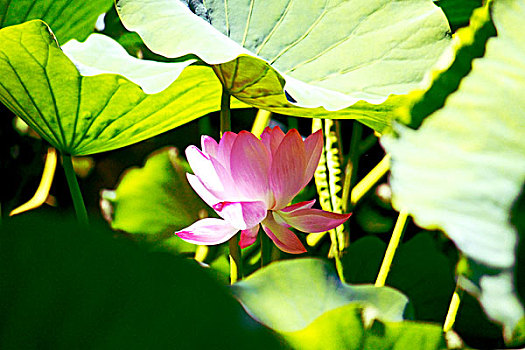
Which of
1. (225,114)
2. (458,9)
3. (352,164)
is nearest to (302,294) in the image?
(225,114)

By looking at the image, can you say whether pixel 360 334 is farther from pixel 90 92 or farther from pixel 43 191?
pixel 43 191

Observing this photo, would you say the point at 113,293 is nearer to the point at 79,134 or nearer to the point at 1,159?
the point at 79,134

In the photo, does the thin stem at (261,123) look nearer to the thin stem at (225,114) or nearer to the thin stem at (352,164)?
the thin stem at (352,164)

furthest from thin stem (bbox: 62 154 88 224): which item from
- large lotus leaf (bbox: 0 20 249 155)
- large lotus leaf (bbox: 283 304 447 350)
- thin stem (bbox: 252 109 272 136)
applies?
large lotus leaf (bbox: 283 304 447 350)

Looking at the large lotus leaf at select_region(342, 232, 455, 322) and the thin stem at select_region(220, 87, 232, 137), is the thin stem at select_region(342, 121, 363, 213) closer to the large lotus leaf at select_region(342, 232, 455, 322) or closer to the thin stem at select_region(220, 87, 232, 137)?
the large lotus leaf at select_region(342, 232, 455, 322)

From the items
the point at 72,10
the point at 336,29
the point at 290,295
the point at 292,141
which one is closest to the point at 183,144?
the point at 72,10

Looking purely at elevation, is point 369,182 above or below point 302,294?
below
